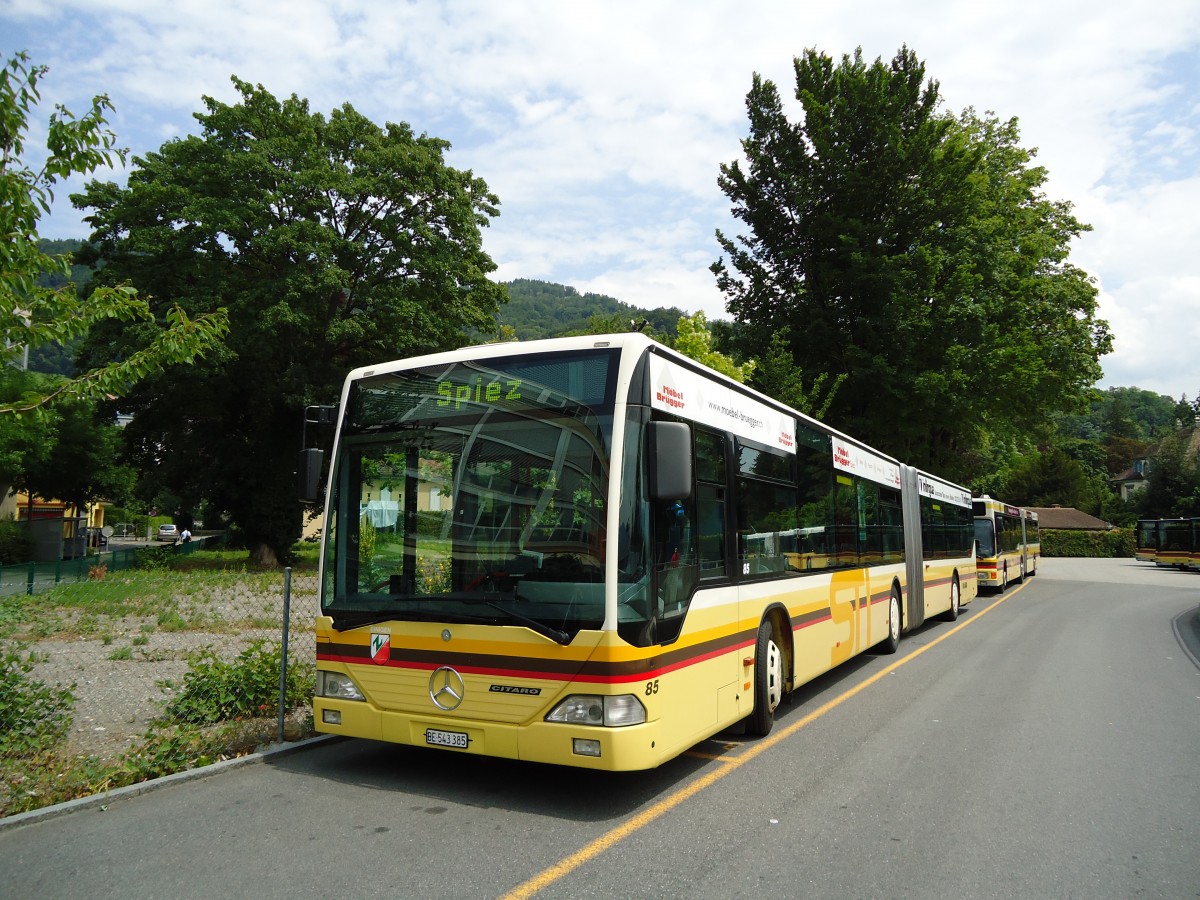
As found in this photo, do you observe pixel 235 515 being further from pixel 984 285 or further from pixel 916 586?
pixel 984 285

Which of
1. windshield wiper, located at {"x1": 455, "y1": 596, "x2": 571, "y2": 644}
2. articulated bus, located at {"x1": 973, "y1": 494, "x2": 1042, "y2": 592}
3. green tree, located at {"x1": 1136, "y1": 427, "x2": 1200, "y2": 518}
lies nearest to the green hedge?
green tree, located at {"x1": 1136, "y1": 427, "x2": 1200, "y2": 518}

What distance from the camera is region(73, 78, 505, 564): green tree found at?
85.4ft

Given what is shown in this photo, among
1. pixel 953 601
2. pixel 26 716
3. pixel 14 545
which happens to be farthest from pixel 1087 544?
pixel 26 716

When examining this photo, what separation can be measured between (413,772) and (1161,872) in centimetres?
487

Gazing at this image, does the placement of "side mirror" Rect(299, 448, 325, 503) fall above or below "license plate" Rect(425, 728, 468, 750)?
above

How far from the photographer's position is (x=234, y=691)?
7652 millimetres

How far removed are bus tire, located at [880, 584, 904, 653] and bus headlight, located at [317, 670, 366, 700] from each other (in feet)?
29.7

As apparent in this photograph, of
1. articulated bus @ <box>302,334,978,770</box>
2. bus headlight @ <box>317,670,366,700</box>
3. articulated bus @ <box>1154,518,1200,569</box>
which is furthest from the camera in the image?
articulated bus @ <box>1154,518,1200,569</box>

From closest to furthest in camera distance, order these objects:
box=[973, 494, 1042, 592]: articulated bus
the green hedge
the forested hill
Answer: box=[973, 494, 1042, 592]: articulated bus < the green hedge < the forested hill

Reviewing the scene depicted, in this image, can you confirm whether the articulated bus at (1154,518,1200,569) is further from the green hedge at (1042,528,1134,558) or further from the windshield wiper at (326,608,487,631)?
the windshield wiper at (326,608,487,631)

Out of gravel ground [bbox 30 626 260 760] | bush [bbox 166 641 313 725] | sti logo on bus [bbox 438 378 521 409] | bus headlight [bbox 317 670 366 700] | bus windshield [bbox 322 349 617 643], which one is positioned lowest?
gravel ground [bbox 30 626 260 760]

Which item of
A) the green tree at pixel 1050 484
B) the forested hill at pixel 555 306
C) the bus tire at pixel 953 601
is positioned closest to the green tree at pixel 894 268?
Result: the bus tire at pixel 953 601

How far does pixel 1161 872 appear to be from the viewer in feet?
14.7

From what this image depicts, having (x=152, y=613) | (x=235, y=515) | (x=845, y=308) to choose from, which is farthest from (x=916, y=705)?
(x=235, y=515)
